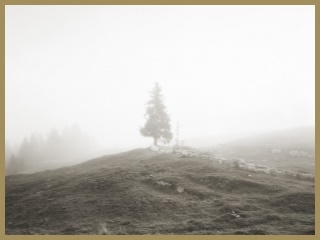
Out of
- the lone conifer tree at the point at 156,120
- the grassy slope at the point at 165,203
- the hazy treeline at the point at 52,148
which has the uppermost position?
the lone conifer tree at the point at 156,120

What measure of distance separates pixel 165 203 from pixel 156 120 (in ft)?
98.2

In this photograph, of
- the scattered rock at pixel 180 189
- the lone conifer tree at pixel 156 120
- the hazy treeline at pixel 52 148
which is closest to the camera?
the scattered rock at pixel 180 189

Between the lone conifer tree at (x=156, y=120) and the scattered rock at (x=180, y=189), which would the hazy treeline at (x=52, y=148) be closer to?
the lone conifer tree at (x=156, y=120)

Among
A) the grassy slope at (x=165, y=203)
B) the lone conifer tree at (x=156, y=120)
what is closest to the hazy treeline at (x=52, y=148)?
the lone conifer tree at (x=156, y=120)

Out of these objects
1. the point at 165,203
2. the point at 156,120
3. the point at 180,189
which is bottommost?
the point at 165,203

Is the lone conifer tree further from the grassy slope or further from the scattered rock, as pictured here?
the scattered rock

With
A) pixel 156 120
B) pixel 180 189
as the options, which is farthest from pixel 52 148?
pixel 180 189

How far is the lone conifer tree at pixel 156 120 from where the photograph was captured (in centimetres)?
4516

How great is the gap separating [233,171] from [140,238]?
534 inches

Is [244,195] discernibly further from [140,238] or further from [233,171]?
[140,238]

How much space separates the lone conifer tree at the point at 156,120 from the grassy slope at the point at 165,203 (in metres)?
21.3

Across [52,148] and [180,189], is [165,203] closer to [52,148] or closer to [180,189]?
[180,189]

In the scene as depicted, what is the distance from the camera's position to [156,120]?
4550 cm

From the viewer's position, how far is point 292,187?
1806cm
